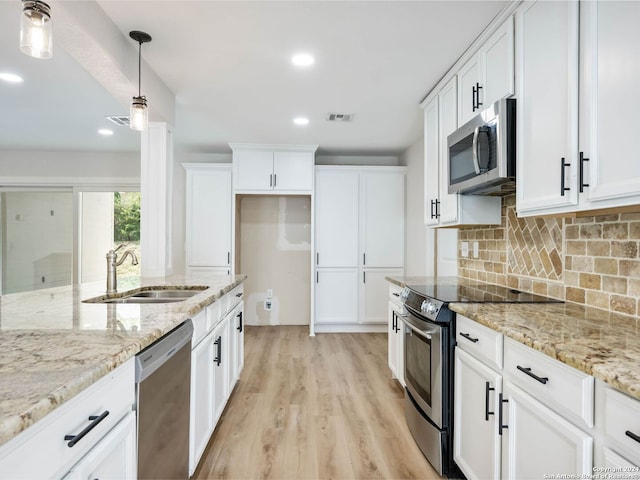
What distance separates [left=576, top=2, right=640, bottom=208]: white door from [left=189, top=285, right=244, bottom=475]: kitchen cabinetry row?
1.77 metres

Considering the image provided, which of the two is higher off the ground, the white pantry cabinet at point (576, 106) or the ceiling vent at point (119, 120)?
the ceiling vent at point (119, 120)

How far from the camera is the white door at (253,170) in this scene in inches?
174

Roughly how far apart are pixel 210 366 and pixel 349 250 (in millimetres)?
2880

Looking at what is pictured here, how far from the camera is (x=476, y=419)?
1587 millimetres

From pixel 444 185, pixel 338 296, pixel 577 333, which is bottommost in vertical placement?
pixel 338 296

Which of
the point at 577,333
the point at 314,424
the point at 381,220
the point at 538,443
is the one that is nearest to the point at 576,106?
the point at 577,333

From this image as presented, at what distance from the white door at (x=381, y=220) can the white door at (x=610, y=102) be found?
3305 millimetres

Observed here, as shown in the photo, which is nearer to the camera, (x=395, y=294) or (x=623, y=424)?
(x=623, y=424)

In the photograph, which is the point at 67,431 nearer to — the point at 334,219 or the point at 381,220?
the point at 334,219

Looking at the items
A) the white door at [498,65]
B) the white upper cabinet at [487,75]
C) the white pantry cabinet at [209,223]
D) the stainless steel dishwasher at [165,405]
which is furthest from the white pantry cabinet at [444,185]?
the white pantry cabinet at [209,223]

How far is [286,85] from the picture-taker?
283 centimetres

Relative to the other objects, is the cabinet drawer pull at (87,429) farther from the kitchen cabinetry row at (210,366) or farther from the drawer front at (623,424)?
the drawer front at (623,424)

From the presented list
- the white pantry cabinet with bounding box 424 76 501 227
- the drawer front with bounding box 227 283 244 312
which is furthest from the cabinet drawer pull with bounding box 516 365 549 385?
the drawer front with bounding box 227 283 244 312

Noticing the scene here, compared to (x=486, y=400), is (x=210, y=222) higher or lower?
higher
